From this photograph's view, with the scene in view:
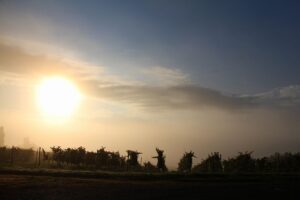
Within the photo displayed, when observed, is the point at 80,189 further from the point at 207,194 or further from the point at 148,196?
the point at 207,194

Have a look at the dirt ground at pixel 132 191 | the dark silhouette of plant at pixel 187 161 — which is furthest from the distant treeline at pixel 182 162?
the dirt ground at pixel 132 191

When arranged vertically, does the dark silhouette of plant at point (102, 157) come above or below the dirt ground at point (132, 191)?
above

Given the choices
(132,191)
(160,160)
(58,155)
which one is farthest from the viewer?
(58,155)

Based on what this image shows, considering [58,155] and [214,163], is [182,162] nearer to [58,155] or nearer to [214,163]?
[214,163]

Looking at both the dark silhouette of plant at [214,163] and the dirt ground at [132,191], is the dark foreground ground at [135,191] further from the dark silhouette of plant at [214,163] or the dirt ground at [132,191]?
the dark silhouette of plant at [214,163]

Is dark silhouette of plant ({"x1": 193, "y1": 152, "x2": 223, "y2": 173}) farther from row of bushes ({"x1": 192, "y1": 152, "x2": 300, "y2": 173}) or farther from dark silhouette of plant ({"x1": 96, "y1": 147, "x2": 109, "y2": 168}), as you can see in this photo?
dark silhouette of plant ({"x1": 96, "y1": 147, "x2": 109, "y2": 168})

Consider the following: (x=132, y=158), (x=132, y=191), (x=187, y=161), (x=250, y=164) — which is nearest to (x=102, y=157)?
(x=132, y=158)

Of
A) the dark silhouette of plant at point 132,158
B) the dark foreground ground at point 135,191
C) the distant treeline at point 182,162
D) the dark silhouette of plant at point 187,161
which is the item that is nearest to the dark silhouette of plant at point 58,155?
the distant treeline at point 182,162

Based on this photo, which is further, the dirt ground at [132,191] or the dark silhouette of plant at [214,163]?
the dark silhouette of plant at [214,163]

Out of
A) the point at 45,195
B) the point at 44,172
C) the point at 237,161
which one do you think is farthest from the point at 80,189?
the point at 237,161

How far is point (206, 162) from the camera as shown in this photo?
56.5m

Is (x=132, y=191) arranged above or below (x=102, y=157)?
below

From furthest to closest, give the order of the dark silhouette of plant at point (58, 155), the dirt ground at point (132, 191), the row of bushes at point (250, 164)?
the dark silhouette of plant at point (58, 155) → the row of bushes at point (250, 164) → the dirt ground at point (132, 191)

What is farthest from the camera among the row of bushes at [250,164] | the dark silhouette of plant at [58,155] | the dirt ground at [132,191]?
the dark silhouette of plant at [58,155]
